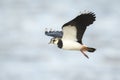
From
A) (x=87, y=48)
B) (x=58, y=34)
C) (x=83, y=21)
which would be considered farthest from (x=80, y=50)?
(x=58, y=34)

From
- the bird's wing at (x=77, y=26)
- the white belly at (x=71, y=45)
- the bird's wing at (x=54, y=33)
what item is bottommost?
the white belly at (x=71, y=45)

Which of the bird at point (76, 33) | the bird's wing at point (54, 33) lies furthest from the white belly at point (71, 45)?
the bird's wing at point (54, 33)

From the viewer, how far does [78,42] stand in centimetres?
1952

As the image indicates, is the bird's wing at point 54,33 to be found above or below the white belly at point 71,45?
above

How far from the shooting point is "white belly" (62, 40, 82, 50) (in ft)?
60.3

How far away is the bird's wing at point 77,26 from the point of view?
1888cm

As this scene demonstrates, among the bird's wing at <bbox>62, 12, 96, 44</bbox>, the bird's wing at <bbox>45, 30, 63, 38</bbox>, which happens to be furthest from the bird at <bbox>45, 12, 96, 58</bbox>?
the bird's wing at <bbox>45, 30, 63, 38</bbox>

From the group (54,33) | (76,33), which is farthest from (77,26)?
(54,33)

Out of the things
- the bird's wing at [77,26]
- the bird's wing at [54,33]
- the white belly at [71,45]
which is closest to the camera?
the white belly at [71,45]

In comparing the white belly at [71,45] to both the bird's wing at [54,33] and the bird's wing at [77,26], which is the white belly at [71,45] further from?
the bird's wing at [54,33]

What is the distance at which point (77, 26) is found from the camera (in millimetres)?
19250

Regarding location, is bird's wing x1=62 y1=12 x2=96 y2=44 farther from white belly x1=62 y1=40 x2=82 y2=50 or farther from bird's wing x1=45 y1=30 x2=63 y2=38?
bird's wing x1=45 y1=30 x2=63 y2=38

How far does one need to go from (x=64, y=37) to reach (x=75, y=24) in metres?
1.01

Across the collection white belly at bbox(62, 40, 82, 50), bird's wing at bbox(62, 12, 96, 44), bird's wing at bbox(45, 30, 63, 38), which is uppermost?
bird's wing at bbox(62, 12, 96, 44)
